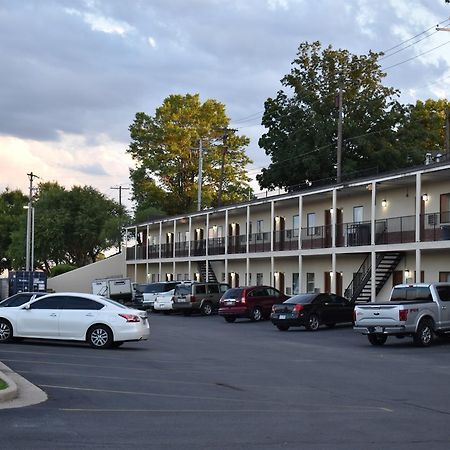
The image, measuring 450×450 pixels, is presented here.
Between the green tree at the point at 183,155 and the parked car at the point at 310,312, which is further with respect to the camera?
the green tree at the point at 183,155

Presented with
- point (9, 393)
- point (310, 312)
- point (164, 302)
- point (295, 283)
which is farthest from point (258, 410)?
point (295, 283)

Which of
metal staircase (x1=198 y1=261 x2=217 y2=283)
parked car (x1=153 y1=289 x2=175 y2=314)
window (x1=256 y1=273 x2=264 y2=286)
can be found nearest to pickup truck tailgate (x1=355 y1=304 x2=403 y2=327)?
parked car (x1=153 y1=289 x2=175 y2=314)

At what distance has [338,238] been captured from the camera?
146ft

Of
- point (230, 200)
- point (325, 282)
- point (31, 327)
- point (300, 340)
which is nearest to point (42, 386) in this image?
point (31, 327)

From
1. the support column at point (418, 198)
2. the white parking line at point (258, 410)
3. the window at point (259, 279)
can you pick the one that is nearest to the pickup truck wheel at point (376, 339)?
the support column at point (418, 198)

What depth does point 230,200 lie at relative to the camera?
88438 mm

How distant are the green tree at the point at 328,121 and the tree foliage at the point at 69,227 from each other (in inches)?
1003

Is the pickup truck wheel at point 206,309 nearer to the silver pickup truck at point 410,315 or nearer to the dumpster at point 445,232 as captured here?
the dumpster at point 445,232

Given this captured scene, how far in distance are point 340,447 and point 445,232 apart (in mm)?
26901

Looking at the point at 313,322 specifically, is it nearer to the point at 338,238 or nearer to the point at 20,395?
the point at 338,238

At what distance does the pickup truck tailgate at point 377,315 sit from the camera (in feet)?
82.2

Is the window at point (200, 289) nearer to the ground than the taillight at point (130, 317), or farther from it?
farther from it

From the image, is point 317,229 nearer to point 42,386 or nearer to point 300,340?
point 300,340

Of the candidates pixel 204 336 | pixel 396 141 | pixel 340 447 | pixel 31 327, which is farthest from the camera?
pixel 396 141
